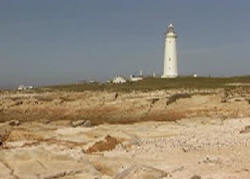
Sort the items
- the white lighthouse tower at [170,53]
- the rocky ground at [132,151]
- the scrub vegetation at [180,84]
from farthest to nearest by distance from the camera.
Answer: the white lighthouse tower at [170,53]
the scrub vegetation at [180,84]
the rocky ground at [132,151]

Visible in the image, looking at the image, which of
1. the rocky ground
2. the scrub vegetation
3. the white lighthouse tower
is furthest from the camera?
the white lighthouse tower

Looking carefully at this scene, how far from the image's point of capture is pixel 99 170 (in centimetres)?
2059

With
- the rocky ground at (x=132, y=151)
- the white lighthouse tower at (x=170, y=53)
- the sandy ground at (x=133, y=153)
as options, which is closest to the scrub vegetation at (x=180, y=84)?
the white lighthouse tower at (x=170, y=53)

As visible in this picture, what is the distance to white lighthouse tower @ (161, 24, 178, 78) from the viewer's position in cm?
10019

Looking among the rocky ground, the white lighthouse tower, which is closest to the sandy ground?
the rocky ground

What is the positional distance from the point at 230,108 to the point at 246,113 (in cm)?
285

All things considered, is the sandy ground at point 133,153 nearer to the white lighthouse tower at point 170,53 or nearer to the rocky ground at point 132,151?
the rocky ground at point 132,151

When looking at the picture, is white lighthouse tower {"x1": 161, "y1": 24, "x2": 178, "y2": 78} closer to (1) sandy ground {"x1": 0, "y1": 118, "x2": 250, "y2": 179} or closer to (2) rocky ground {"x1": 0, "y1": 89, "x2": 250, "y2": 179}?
(2) rocky ground {"x1": 0, "y1": 89, "x2": 250, "y2": 179}

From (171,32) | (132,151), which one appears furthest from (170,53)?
(132,151)

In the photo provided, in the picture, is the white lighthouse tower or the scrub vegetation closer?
the scrub vegetation

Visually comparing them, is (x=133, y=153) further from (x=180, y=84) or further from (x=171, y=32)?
(x=171, y=32)

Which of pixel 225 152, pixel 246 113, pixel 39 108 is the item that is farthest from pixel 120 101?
pixel 225 152

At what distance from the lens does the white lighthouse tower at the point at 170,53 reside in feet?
329

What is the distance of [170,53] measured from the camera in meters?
101
